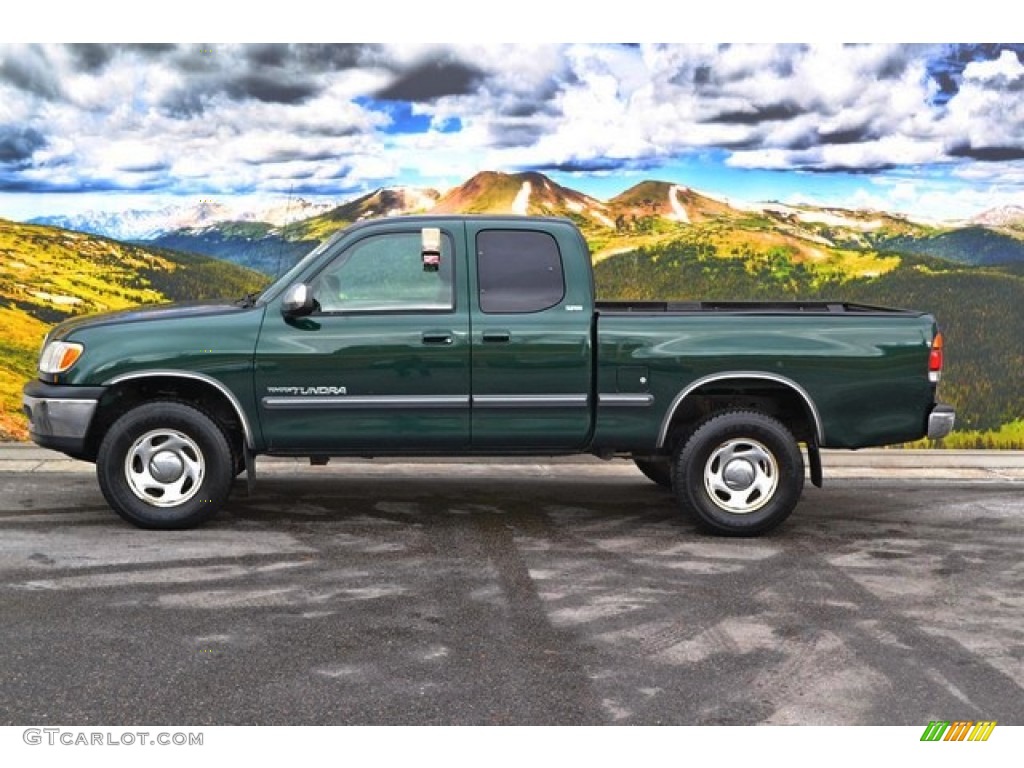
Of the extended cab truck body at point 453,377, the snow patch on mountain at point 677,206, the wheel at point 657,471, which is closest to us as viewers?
the extended cab truck body at point 453,377

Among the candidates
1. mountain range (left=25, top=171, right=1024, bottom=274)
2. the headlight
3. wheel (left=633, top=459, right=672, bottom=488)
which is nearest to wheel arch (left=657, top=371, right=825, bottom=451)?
wheel (left=633, top=459, right=672, bottom=488)

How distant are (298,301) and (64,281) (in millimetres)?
5651

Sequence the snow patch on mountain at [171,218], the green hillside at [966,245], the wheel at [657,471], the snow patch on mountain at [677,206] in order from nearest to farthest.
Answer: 1. the wheel at [657,471]
2. the snow patch on mountain at [171,218]
3. the snow patch on mountain at [677,206]
4. the green hillside at [966,245]

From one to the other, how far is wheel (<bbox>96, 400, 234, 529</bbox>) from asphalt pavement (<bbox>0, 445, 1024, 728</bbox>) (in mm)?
158

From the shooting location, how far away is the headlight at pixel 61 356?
8.20 metres

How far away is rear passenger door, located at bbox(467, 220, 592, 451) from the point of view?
27.0 ft

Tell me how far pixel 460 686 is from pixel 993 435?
8.88 meters

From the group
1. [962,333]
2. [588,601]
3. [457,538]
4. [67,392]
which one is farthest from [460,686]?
[962,333]

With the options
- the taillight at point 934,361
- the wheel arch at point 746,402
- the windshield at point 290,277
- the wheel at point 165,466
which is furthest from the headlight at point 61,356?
the taillight at point 934,361

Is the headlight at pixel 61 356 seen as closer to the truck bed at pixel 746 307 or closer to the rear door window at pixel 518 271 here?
the rear door window at pixel 518 271

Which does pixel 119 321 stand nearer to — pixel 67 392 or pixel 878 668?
pixel 67 392

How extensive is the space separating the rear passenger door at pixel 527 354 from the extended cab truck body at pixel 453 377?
0.04ft

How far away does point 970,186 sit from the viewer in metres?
13.0

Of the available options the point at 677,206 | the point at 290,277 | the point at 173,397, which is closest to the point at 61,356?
the point at 173,397
